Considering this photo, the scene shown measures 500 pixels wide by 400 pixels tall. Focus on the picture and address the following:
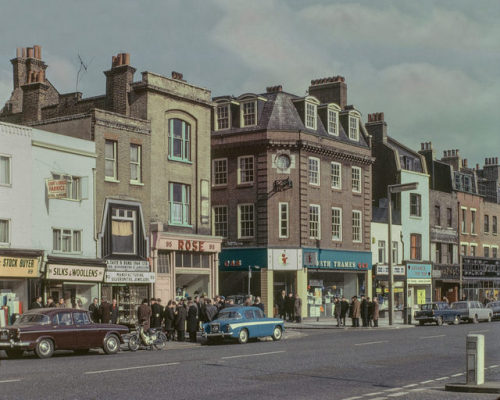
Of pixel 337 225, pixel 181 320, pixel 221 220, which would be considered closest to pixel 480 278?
pixel 337 225

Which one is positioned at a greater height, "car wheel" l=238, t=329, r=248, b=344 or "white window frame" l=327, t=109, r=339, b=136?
"white window frame" l=327, t=109, r=339, b=136

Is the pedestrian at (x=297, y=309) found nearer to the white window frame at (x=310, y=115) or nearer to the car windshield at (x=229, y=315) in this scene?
the white window frame at (x=310, y=115)

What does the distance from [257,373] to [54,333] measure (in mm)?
8245

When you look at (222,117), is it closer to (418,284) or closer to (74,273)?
(74,273)

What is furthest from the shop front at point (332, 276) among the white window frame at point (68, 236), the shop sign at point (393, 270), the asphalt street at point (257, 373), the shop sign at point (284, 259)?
the asphalt street at point (257, 373)

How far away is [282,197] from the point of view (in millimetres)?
49469

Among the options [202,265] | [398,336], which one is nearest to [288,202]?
[202,265]

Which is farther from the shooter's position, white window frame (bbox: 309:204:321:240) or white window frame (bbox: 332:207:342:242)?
white window frame (bbox: 332:207:342:242)

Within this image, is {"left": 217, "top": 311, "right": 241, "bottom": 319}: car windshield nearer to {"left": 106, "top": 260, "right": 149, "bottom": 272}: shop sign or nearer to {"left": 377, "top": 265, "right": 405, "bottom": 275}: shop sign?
{"left": 106, "top": 260, "right": 149, "bottom": 272}: shop sign

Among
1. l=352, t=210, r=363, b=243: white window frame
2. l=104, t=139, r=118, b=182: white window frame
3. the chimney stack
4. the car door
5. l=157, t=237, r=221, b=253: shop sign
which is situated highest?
the chimney stack

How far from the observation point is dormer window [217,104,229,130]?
51.3 m

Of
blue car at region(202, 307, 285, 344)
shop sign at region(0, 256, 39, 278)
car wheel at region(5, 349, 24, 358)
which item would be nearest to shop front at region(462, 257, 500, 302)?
blue car at region(202, 307, 285, 344)

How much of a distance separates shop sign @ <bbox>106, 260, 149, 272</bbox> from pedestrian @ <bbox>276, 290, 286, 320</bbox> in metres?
10.2

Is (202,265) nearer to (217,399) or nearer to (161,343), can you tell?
(161,343)
